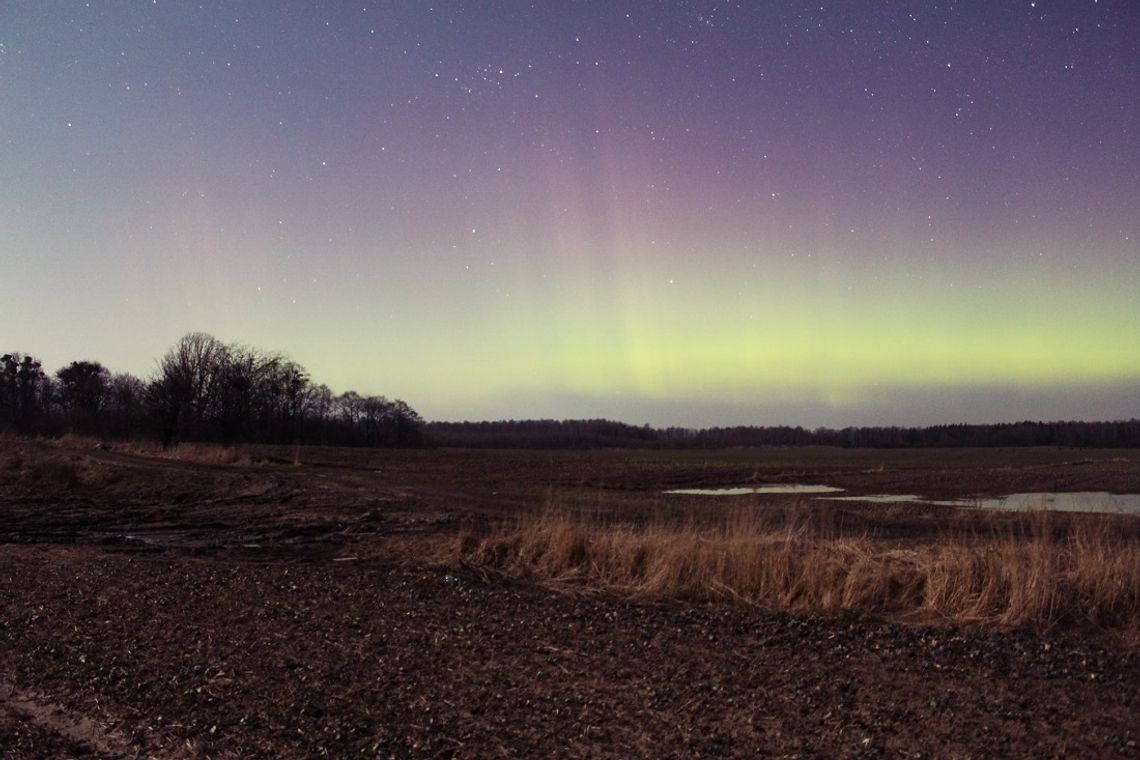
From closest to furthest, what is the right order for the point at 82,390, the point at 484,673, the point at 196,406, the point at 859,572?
the point at 484,673
the point at 859,572
the point at 196,406
the point at 82,390

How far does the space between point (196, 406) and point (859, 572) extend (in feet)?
216

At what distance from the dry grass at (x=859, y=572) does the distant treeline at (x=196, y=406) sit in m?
52.5

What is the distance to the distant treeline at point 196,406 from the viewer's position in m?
64.8

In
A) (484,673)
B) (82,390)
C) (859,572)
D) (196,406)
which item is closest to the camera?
(484,673)

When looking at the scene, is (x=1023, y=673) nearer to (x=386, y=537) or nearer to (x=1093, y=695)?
(x=1093, y=695)

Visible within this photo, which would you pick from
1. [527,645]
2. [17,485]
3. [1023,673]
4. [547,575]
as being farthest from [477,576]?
[17,485]

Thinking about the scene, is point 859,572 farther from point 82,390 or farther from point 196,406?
point 82,390

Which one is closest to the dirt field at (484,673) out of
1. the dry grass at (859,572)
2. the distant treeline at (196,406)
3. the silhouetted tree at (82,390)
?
the dry grass at (859,572)

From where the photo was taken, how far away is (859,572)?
918cm

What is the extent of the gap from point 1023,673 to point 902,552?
483cm

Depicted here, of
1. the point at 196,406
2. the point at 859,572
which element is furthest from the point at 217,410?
the point at 859,572

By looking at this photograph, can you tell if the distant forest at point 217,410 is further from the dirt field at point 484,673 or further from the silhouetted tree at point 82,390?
the dirt field at point 484,673

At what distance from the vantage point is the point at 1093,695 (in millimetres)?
5488

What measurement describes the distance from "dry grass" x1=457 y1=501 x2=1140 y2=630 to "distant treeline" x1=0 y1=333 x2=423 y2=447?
2066 inches
